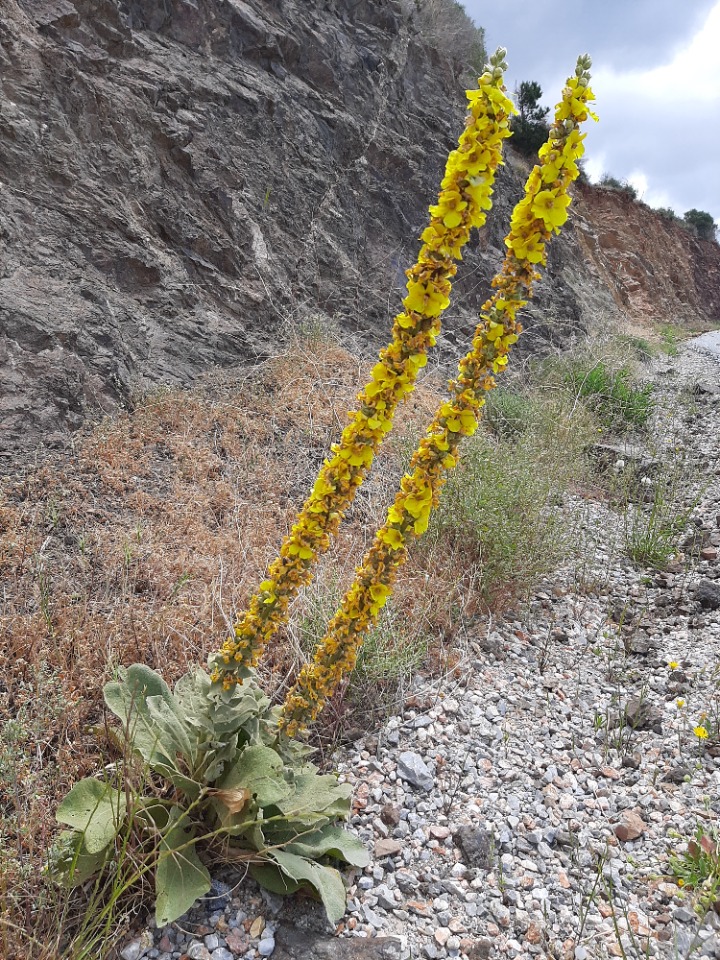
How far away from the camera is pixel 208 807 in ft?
6.75

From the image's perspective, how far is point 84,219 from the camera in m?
5.06

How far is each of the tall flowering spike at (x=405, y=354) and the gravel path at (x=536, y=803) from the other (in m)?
0.87

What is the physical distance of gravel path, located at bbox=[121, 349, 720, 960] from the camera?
1922 mm

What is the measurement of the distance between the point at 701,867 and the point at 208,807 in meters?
1.63

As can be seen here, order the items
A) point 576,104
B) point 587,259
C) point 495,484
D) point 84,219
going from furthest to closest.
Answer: point 587,259, point 84,219, point 495,484, point 576,104

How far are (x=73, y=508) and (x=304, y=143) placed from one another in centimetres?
593

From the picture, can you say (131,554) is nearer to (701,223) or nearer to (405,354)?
(405,354)

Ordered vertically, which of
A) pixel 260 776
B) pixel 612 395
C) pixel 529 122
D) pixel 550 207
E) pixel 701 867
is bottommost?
pixel 260 776

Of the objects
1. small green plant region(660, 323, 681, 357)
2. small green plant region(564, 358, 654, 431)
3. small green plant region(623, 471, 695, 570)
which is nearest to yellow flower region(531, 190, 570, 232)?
small green plant region(623, 471, 695, 570)

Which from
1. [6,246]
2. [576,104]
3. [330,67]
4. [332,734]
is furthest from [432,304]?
[330,67]

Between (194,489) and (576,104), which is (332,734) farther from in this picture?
(576,104)

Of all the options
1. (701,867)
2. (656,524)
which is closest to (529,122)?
(656,524)

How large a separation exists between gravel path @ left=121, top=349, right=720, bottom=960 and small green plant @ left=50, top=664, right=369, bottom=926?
148 mm

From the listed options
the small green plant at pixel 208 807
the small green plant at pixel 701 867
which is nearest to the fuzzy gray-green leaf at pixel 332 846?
the small green plant at pixel 208 807
